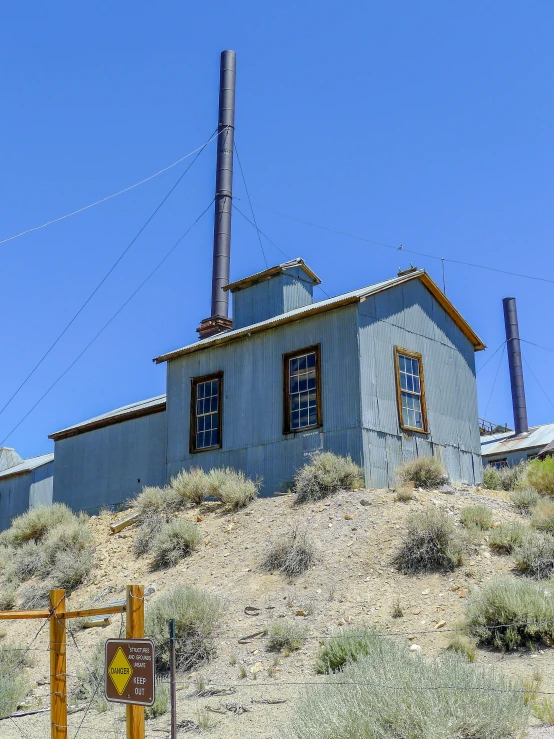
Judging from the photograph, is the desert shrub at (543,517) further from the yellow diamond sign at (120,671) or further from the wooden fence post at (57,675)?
the yellow diamond sign at (120,671)

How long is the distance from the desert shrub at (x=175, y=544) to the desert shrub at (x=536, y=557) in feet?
22.2

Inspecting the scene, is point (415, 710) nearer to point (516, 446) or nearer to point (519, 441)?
point (516, 446)

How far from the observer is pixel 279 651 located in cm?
1235

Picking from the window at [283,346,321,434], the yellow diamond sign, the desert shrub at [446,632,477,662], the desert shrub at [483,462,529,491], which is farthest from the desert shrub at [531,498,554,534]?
the yellow diamond sign

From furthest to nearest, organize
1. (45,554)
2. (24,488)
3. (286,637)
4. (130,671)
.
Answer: (24,488)
(45,554)
(286,637)
(130,671)

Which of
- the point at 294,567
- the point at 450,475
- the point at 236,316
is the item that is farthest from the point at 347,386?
the point at 236,316

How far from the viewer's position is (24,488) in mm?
36000

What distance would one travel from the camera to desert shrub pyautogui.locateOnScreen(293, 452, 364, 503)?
18.0 m

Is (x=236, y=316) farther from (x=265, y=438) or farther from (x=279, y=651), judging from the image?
(x=279, y=651)

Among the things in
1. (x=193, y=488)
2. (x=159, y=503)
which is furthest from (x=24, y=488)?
(x=193, y=488)

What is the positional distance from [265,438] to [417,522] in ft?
20.5

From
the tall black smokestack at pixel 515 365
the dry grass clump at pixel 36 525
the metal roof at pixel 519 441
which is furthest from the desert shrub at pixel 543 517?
Answer: the tall black smokestack at pixel 515 365

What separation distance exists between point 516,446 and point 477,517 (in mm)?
26550

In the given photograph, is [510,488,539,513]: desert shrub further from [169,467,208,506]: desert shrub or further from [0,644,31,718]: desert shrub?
[0,644,31,718]: desert shrub
